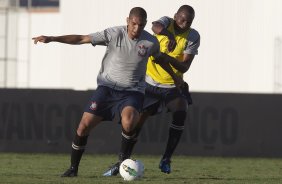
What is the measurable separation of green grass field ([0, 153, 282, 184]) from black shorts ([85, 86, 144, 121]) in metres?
0.85

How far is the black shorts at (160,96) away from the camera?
14.7 m

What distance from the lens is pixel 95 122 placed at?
13.0 metres

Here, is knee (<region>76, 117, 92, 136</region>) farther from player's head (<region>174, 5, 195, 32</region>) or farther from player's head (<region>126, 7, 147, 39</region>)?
player's head (<region>174, 5, 195, 32</region>)

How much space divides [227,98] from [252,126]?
76cm

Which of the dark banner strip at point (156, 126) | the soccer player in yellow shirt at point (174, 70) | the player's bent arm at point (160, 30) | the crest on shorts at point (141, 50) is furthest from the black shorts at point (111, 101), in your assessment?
the dark banner strip at point (156, 126)

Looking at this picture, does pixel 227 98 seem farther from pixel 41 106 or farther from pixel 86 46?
pixel 86 46

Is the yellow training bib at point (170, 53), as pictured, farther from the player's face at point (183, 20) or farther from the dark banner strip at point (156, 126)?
the dark banner strip at point (156, 126)

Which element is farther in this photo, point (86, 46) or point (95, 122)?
point (86, 46)

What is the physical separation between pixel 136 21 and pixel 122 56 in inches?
20.6

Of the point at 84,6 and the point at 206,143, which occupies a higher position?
the point at 84,6

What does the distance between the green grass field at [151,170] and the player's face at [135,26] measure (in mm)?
1834

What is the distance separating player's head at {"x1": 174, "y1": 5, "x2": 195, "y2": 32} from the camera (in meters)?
14.1

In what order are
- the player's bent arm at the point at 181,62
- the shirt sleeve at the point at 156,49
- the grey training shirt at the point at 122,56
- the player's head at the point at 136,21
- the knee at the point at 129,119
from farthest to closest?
the player's bent arm at the point at 181,62
the shirt sleeve at the point at 156,49
the grey training shirt at the point at 122,56
the knee at the point at 129,119
the player's head at the point at 136,21

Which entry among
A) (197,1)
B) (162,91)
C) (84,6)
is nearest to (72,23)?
(84,6)
